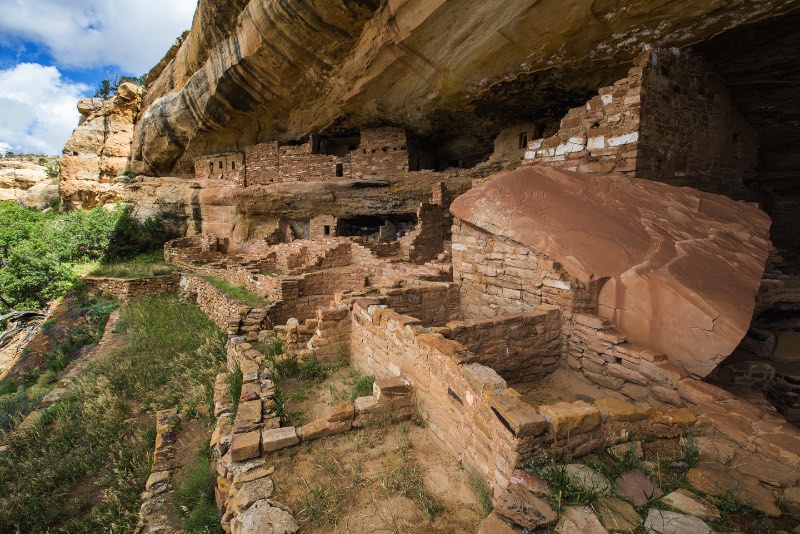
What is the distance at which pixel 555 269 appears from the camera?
4074mm

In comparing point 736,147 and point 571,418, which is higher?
point 736,147

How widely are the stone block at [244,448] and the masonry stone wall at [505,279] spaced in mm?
2880

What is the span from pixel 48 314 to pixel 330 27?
1256 cm

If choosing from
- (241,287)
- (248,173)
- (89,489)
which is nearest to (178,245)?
(248,173)

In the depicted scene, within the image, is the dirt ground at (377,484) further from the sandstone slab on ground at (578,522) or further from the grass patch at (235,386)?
the grass patch at (235,386)

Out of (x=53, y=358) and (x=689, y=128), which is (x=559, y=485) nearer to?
(x=689, y=128)

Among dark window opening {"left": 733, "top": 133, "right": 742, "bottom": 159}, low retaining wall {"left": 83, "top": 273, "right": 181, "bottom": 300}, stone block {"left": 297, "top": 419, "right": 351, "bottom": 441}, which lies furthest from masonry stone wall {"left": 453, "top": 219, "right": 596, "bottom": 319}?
low retaining wall {"left": 83, "top": 273, "right": 181, "bottom": 300}

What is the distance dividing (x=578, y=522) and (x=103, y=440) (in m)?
5.78

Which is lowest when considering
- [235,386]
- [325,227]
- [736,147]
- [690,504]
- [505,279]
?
[235,386]

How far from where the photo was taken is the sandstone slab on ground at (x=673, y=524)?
5.82ft

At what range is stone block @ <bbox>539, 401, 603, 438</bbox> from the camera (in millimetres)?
2246

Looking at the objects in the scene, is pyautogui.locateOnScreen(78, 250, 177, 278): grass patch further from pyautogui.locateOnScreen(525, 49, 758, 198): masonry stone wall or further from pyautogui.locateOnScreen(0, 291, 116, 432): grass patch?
pyautogui.locateOnScreen(525, 49, 758, 198): masonry stone wall

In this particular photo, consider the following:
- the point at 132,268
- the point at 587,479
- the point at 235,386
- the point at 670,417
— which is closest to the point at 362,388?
the point at 235,386

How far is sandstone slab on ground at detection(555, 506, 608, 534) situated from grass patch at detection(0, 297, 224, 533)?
3.66 metres
